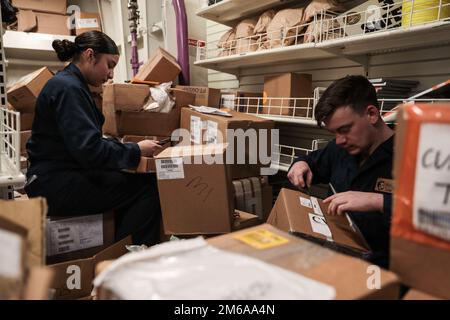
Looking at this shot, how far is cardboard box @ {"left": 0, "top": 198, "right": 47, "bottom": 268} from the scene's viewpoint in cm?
60

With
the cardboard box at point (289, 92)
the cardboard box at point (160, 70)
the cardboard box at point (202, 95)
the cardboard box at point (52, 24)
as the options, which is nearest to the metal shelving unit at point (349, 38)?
the cardboard box at point (289, 92)

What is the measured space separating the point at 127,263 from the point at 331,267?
352mm

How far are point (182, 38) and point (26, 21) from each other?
6.12 ft

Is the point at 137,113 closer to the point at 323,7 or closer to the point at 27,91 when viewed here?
the point at 27,91

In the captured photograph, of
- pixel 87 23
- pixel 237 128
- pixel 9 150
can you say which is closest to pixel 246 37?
pixel 237 128

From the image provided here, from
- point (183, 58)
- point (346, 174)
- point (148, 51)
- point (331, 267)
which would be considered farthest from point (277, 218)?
point (148, 51)

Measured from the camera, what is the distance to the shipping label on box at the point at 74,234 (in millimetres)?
1588

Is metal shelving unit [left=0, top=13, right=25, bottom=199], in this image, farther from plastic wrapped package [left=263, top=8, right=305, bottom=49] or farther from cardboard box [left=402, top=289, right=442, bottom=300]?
plastic wrapped package [left=263, top=8, right=305, bottom=49]

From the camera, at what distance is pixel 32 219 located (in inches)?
24.4

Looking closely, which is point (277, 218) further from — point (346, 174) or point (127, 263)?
point (127, 263)

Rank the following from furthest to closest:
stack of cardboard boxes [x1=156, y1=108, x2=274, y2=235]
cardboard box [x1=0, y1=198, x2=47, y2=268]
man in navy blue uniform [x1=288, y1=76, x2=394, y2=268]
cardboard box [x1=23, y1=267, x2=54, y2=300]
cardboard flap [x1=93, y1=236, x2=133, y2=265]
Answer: cardboard flap [x1=93, y1=236, x2=133, y2=265] → stack of cardboard boxes [x1=156, y1=108, x2=274, y2=235] → man in navy blue uniform [x1=288, y1=76, x2=394, y2=268] → cardboard box [x1=0, y1=198, x2=47, y2=268] → cardboard box [x1=23, y1=267, x2=54, y2=300]

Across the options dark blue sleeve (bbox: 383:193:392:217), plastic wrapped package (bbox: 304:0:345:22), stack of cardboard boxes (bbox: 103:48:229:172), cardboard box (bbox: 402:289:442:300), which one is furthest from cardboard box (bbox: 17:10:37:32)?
cardboard box (bbox: 402:289:442:300)

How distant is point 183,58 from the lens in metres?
2.90

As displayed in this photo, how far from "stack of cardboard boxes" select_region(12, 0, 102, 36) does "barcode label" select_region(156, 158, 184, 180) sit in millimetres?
2915
